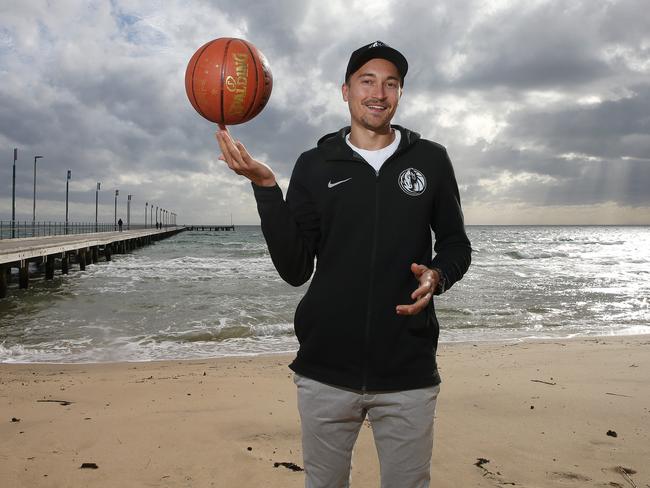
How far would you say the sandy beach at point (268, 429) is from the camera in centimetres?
386

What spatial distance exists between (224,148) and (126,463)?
311 centimetres

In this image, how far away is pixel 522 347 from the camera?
31.4ft

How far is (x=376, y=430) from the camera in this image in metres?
2.14

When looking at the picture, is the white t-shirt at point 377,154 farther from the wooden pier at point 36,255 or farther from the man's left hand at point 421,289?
the wooden pier at point 36,255

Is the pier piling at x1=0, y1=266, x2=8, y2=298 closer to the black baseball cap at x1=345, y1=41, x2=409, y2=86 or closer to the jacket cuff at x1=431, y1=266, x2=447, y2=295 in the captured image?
the black baseball cap at x1=345, y1=41, x2=409, y2=86

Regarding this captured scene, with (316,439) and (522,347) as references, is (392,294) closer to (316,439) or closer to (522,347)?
(316,439)

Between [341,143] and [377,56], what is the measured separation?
385mm

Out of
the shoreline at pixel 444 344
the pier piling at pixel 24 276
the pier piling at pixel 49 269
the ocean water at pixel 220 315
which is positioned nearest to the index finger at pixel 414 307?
the shoreline at pixel 444 344

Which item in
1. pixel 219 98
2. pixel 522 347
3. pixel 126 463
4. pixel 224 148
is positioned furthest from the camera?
pixel 522 347

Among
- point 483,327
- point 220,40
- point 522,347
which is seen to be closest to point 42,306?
point 483,327

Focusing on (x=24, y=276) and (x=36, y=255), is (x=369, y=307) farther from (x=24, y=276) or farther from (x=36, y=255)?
(x=24, y=276)

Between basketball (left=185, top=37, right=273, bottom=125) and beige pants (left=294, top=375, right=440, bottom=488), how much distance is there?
3.92 ft

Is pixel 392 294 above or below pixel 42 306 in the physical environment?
above

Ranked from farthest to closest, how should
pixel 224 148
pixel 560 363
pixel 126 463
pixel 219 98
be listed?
1. pixel 560 363
2. pixel 126 463
3. pixel 219 98
4. pixel 224 148
